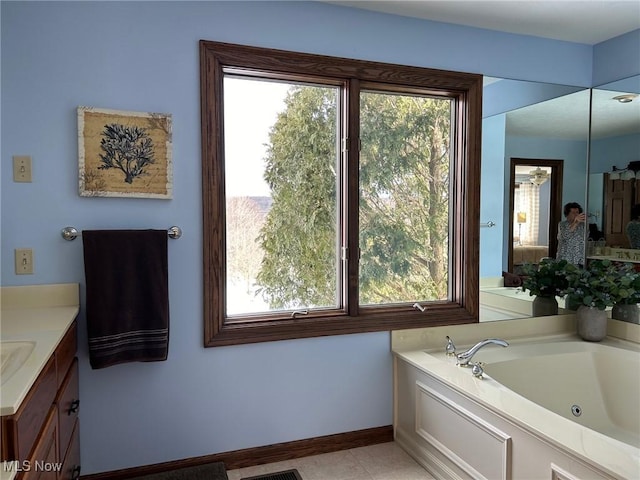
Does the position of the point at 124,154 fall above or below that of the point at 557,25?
below

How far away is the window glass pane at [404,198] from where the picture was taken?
261cm

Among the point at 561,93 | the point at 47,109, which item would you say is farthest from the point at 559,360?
the point at 47,109

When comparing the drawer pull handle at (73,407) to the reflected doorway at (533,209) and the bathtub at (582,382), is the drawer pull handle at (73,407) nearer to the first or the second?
the bathtub at (582,382)

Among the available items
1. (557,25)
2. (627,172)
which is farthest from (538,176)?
(557,25)

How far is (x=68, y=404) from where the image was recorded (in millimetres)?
1696

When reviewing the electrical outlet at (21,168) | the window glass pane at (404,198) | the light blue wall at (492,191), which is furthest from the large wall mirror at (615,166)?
the electrical outlet at (21,168)

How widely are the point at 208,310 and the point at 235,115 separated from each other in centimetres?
101

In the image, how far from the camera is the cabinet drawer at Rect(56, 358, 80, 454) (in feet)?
5.12

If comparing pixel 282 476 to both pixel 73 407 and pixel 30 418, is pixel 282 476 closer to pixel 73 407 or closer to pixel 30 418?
pixel 73 407

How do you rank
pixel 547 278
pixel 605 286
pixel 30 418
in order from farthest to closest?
pixel 547 278 → pixel 605 286 → pixel 30 418

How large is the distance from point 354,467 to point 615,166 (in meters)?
2.46

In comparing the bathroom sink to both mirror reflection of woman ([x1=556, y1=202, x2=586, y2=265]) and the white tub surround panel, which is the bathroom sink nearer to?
the white tub surround panel

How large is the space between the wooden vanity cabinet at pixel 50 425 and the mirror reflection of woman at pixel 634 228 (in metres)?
3.16

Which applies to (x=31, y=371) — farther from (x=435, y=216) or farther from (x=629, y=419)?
(x=629, y=419)
